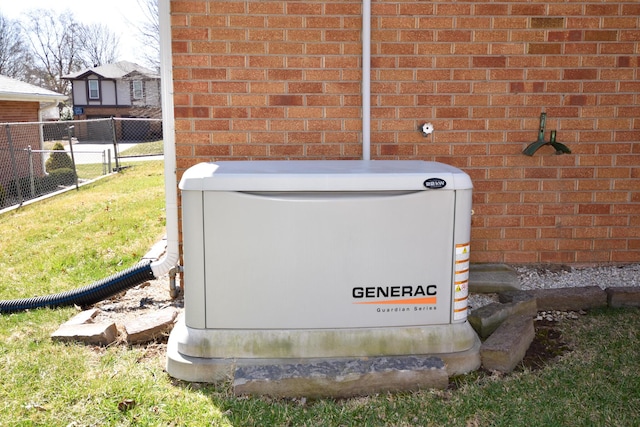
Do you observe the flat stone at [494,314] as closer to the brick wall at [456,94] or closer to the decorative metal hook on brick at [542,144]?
the brick wall at [456,94]

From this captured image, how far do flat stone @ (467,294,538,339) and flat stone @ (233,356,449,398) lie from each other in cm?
61

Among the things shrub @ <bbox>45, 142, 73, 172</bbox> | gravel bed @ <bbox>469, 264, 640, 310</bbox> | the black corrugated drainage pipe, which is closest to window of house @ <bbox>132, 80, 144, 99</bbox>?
shrub @ <bbox>45, 142, 73, 172</bbox>

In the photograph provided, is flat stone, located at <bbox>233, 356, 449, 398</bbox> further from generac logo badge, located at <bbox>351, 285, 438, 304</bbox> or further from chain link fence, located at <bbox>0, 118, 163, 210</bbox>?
chain link fence, located at <bbox>0, 118, 163, 210</bbox>

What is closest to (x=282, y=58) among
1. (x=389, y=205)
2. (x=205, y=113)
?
(x=205, y=113)

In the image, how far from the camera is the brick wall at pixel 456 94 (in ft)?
15.3

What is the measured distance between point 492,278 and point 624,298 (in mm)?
896

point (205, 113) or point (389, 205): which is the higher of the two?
point (205, 113)

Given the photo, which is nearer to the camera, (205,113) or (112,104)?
(205,113)

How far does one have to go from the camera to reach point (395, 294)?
11.6ft

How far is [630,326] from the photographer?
13.5 feet

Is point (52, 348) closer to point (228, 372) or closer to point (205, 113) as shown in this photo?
point (228, 372)

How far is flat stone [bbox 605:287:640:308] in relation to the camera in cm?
445

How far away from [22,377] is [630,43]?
474cm

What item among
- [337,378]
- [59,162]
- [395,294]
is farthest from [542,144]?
[59,162]
